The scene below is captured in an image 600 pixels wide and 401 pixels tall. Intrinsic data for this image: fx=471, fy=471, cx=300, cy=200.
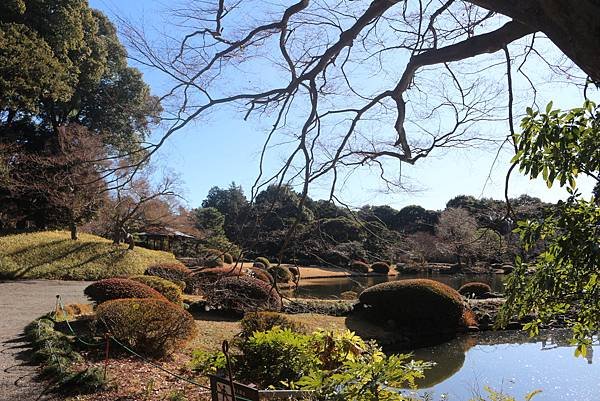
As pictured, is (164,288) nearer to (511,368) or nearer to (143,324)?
(143,324)

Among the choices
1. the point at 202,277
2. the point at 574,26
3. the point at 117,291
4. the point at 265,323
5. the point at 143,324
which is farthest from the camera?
the point at 202,277

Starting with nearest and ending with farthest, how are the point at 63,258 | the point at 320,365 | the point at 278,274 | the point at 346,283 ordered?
the point at 278,274 → the point at 320,365 → the point at 63,258 → the point at 346,283

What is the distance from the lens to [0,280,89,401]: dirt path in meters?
5.27

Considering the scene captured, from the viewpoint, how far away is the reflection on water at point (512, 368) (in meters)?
7.54

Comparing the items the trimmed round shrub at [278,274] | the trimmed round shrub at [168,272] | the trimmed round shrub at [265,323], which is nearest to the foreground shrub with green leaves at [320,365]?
the trimmed round shrub at [278,274]

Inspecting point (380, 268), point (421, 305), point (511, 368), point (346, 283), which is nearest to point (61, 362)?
point (511, 368)

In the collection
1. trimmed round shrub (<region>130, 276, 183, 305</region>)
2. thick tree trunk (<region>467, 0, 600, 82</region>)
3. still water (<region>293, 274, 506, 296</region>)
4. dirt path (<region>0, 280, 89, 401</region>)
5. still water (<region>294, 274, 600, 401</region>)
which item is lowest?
still water (<region>294, 274, 600, 401</region>)

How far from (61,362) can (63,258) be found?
14.8 m

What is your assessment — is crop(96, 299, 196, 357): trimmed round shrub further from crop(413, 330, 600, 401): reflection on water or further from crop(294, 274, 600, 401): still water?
crop(413, 330, 600, 401): reflection on water

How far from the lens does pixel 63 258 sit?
19.0 m

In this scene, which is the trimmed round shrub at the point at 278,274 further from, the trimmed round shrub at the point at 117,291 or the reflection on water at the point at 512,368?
the reflection on water at the point at 512,368

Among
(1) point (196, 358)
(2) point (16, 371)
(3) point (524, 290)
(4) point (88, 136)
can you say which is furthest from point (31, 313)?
(4) point (88, 136)

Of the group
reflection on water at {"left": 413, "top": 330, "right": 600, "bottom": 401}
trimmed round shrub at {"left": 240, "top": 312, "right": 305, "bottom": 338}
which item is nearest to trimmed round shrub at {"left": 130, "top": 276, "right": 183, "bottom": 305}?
trimmed round shrub at {"left": 240, "top": 312, "right": 305, "bottom": 338}

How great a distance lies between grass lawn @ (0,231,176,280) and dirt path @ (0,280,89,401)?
1.22m
